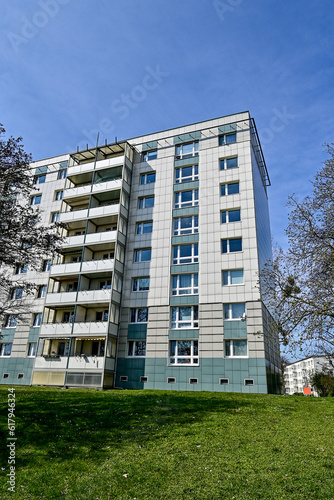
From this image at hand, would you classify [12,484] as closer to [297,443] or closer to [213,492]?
[213,492]

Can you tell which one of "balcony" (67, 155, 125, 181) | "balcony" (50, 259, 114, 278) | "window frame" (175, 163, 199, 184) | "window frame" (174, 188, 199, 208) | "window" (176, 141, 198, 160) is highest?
"window" (176, 141, 198, 160)

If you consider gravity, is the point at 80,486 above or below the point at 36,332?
below

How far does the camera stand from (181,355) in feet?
84.2

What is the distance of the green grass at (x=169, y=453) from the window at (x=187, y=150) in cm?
2402

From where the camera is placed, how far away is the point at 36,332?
31531 mm

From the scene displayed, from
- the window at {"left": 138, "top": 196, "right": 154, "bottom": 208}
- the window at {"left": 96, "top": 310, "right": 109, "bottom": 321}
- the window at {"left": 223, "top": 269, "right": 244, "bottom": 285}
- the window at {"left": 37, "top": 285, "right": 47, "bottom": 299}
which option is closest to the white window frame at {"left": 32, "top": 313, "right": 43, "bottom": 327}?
the window at {"left": 37, "top": 285, "right": 47, "bottom": 299}

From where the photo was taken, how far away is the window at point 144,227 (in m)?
30.8

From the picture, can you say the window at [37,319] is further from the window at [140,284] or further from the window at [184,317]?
the window at [184,317]

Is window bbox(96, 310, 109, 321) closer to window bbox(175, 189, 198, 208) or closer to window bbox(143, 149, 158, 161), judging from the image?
window bbox(175, 189, 198, 208)

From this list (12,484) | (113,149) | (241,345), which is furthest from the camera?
(113,149)

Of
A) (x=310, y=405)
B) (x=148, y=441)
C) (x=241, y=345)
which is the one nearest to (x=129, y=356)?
(x=241, y=345)

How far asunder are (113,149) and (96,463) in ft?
100

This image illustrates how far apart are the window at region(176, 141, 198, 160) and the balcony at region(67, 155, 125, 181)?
5310 mm

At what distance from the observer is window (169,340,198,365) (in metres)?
25.2
